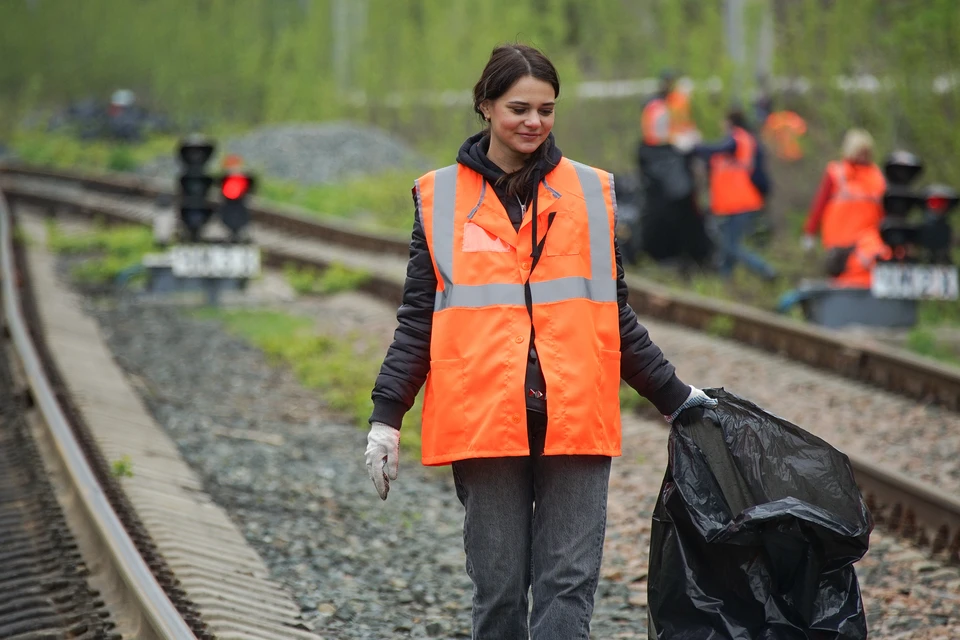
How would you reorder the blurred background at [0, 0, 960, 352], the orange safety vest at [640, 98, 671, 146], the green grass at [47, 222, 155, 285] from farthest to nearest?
the blurred background at [0, 0, 960, 352], the orange safety vest at [640, 98, 671, 146], the green grass at [47, 222, 155, 285]

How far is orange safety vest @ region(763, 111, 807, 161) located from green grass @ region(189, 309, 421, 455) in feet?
25.1

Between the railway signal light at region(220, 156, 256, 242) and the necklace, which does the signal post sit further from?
the necklace

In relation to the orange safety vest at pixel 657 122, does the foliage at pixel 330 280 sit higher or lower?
lower

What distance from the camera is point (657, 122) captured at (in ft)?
49.1

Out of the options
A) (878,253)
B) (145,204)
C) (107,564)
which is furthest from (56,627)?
(145,204)

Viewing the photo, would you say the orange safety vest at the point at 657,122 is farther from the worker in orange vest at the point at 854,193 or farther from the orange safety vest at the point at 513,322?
the orange safety vest at the point at 513,322

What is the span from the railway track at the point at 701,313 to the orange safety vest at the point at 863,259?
109 centimetres

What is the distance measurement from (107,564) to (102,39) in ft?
139

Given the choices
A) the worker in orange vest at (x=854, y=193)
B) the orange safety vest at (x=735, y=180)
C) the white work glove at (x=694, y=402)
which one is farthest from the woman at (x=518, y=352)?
the orange safety vest at (x=735, y=180)

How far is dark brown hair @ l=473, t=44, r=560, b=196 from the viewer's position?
10.9 feet

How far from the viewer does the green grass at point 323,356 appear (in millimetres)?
8602

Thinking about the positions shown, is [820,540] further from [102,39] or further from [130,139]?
[102,39]

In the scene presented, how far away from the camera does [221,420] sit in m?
8.10

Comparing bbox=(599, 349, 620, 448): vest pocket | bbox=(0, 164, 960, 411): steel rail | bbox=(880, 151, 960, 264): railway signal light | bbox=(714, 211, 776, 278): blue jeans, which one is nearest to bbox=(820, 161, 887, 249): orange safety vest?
bbox=(880, 151, 960, 264): railway signal light
